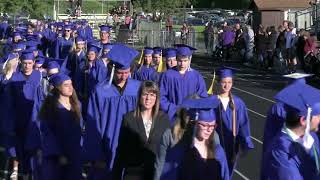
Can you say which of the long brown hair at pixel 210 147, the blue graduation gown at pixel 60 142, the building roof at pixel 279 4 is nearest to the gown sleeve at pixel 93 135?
the blue graduation gown at pixel 60 142

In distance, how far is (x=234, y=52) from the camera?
28609mm

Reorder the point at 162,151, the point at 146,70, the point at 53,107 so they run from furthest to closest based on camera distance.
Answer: the point at 146,70 → the point at 53,107 → the point at 162,151

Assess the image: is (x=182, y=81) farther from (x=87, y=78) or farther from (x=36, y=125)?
(x=87, y=78)

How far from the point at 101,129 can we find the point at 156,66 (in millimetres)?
3885

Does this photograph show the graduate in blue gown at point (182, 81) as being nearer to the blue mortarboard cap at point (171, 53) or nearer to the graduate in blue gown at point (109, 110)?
the blue mortarboard cap at point (171, 53)

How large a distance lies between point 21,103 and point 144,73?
202cm

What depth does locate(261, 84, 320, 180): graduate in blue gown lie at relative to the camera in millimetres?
4609

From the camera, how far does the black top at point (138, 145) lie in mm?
6141

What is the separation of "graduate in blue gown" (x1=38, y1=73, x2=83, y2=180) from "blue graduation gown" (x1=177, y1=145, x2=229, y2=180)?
224 centimetres

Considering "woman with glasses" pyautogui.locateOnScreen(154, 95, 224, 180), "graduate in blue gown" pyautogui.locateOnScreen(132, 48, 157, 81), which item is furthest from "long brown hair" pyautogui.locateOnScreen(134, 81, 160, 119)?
"graduate in blue gown" pyautogui.locateOnScreen(132, 48, 157, 81)

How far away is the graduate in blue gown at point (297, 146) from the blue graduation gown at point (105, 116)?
253 cm

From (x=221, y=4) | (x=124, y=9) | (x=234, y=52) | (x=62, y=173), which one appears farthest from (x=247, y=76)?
(x=221, y=4)

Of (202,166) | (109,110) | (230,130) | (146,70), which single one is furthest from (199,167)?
(146,70)

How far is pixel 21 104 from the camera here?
9.70 metres
